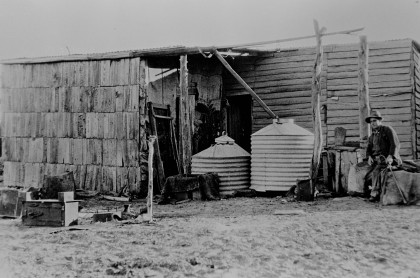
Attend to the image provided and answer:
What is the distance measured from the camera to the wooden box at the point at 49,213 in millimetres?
9107

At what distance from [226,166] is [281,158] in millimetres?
1662

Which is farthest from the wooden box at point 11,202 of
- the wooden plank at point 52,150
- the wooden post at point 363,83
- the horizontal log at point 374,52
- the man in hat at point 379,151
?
the horizontal log at point 374,52

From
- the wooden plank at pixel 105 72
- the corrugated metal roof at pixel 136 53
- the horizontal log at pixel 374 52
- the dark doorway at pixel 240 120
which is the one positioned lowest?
the dark doorway at pixel 240 120

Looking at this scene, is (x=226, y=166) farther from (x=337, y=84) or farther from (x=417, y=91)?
(x=417, y=91)

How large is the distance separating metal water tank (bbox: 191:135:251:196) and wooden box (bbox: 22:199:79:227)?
5.42 metres

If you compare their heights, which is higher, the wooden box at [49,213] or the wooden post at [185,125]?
the wooden post at [185,125]

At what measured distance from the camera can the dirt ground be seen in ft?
18.7

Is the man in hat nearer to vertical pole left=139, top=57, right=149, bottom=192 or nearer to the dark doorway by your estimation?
vertical pole left=139, top=57, right=149, bottom=192

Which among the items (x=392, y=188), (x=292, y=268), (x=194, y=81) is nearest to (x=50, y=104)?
(x=194, y=81)

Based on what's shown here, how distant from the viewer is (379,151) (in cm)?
1095

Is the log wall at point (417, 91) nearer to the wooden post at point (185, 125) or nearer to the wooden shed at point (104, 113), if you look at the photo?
the wooden shed at point (104, 113)

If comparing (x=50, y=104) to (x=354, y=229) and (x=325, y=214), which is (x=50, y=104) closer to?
(x=325, y=214)

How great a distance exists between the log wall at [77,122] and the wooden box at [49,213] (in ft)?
17.7

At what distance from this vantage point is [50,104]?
1616 cm
